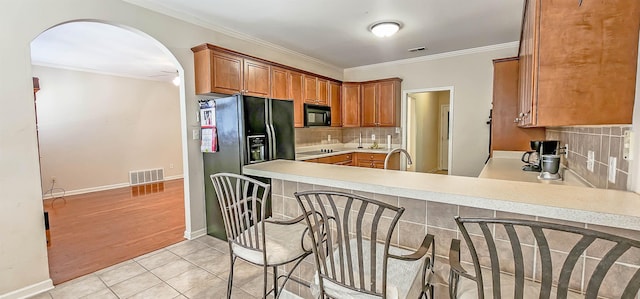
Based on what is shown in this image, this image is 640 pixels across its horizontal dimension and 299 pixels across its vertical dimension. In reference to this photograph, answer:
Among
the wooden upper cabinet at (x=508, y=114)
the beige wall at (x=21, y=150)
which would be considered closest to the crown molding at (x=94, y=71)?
the beige wall at (x=21, y=150)

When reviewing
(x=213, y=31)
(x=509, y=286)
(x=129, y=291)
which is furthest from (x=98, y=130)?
(x=509, y=286)

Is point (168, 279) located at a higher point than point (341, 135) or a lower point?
lower

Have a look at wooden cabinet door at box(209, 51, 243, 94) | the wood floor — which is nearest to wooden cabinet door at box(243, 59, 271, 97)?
wooden cabinet door at box(209, 51, 243, 94)

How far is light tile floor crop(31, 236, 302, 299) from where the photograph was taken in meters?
2.16

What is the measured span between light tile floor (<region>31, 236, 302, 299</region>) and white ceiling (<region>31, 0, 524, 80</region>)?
2.18m

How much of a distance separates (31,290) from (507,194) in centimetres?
332

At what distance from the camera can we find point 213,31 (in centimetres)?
347

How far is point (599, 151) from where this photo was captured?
5.23ft

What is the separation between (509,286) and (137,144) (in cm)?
727

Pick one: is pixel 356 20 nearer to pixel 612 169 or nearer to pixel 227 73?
pixel 227 73

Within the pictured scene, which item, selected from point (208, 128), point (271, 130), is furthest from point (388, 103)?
point (208, 128)

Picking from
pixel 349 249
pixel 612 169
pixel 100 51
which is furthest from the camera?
pixel 100 51

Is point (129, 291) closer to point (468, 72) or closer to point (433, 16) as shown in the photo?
point (433, 16)

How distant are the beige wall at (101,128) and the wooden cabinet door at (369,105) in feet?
15.8
